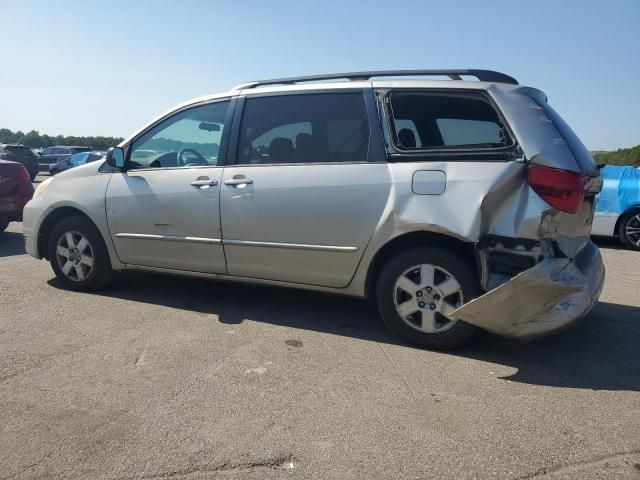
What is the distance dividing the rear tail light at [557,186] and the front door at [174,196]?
244 centimetres

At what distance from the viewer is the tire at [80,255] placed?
505 cm

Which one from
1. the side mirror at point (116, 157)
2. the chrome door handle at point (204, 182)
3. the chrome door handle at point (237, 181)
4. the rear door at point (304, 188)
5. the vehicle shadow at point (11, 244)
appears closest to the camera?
the rear door at point (304, 188)

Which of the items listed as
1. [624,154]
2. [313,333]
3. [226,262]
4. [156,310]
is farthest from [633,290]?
[624,154]

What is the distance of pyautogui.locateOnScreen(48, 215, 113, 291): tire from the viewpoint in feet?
16.6

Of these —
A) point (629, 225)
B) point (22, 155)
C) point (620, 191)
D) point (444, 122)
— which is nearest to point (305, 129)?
point (444, 122)

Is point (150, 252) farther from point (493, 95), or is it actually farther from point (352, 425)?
point (493, 95)

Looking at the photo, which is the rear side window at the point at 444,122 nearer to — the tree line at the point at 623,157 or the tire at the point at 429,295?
the tire at the point at 429,295

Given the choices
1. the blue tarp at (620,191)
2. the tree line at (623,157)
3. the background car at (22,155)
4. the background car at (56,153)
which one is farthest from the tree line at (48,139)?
the blue tarp at (620,191)

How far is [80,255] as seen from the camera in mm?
5121

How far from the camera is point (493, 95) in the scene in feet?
12.0

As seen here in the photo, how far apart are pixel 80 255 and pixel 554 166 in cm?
423

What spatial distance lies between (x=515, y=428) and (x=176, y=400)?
6.12 feet

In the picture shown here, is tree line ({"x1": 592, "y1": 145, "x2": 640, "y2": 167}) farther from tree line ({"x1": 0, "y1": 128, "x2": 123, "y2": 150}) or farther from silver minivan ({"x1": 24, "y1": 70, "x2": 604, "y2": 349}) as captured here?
tree line ({"x1": 0, "y1": 128, "x2": 123, "y2": 150})

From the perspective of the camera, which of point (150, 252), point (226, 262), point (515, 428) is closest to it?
point (515, 428)
